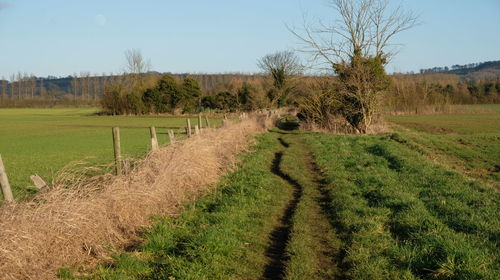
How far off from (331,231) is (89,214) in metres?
3.91

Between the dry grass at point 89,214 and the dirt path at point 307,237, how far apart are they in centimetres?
235

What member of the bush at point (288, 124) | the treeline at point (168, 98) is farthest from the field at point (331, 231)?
Answer: the treeline at point (168, 98)

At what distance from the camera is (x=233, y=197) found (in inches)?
401

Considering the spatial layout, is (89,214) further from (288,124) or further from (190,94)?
(190,94)

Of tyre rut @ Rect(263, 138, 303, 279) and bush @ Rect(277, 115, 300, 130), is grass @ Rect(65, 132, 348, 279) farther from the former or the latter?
bush @ Rect(277, 115, 300, 130)

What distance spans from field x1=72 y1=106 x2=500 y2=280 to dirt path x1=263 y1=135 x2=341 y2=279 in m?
0.02

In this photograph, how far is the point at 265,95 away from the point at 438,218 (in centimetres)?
5577

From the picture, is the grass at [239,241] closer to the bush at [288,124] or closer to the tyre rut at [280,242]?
the tyre rut at [280,242]

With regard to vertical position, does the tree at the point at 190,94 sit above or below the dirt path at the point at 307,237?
above

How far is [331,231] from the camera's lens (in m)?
7.61

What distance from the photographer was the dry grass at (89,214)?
563 centimetres

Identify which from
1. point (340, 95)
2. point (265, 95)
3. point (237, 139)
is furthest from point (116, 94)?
point (237, 139)

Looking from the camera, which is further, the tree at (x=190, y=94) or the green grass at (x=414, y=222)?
the tree at (x=190, y=94)

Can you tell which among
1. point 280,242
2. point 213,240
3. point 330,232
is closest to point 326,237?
point 330,232
